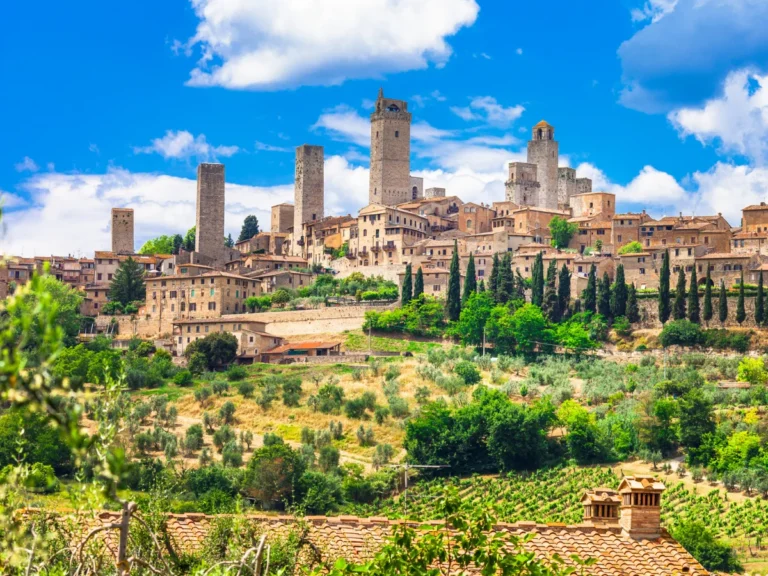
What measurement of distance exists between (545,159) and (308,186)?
950 inches

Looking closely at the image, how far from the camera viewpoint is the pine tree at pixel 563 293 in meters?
76.7

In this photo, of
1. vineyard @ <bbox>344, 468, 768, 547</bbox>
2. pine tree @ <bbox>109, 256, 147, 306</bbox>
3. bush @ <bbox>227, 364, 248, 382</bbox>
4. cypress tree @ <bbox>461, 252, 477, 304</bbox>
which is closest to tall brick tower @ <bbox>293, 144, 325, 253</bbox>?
pine tree @ <bbox>109, 256, 147, 306</bbox>

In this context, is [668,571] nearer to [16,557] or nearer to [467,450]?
[16,557]

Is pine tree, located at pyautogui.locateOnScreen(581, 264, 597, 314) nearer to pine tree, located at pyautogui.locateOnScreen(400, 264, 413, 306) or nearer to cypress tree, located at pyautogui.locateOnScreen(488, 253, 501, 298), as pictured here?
cypress tree, located at pyautogui.locateOnScreen(488, 253, 501, 298)

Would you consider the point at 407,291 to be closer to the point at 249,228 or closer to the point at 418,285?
the point at 418,285

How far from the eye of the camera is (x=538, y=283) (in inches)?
3063

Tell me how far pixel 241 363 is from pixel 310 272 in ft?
63.1

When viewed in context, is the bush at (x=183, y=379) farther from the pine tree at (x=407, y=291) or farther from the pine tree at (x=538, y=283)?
the pine tree at (x=538, y=283)

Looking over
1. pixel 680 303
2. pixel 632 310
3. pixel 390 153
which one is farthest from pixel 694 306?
pixel 390 153

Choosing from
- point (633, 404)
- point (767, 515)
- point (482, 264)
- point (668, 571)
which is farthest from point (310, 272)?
point (668, 571)

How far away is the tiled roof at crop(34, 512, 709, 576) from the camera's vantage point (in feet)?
57.7

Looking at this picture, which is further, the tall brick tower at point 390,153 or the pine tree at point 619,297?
the tall brick tower at point 390,153

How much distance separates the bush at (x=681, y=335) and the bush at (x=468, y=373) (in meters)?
11.2

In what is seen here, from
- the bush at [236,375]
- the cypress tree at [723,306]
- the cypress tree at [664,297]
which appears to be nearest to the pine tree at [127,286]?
the bush at [236,375]
